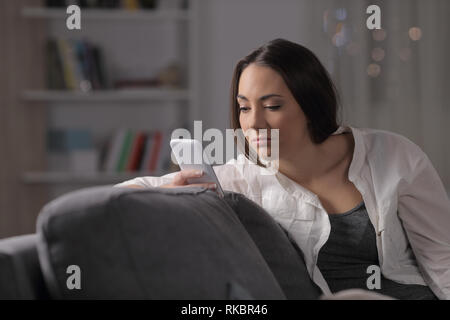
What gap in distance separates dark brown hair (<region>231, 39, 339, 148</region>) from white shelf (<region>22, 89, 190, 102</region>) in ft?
6.23

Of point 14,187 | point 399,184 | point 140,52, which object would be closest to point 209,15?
point 140,52

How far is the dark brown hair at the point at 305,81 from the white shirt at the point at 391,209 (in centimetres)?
10

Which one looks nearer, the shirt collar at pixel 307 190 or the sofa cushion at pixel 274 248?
the sofa cushion at pixel 274 248

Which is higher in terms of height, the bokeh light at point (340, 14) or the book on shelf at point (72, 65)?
the bokeh light at point (340, 14)

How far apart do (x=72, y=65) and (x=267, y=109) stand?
2181mm

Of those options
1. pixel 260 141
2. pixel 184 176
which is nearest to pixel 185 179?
pixel 184 176

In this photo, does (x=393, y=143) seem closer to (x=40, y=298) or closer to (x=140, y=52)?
(x=40, y=298)

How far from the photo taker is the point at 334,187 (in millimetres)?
1717

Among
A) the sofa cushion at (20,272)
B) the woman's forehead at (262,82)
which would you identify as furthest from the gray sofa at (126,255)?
the woman's forehead at (262,82)

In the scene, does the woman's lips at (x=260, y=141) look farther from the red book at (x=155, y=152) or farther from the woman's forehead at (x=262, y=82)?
the red book at (x=155, y=152)

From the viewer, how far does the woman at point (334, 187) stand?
1603mm

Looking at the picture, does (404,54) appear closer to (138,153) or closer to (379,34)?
(379,34)

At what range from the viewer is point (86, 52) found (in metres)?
3.58

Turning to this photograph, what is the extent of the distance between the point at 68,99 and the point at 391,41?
178 centimetres
